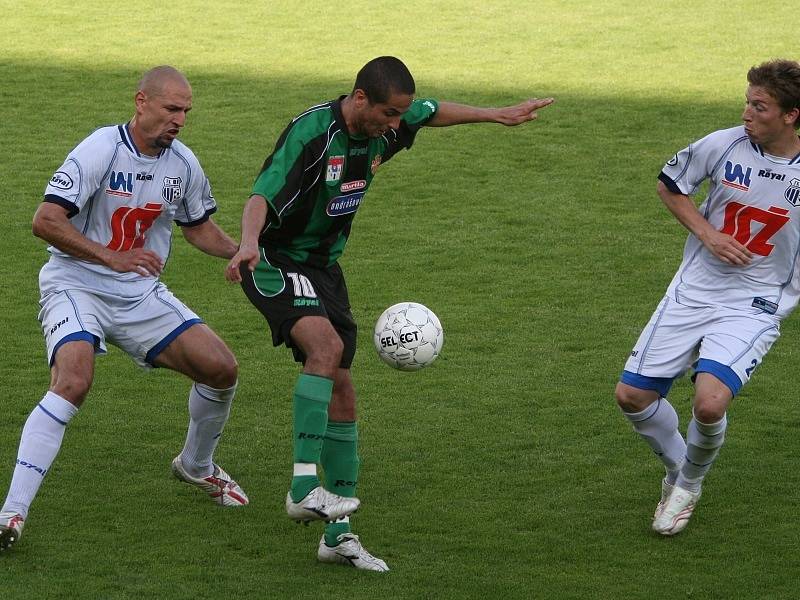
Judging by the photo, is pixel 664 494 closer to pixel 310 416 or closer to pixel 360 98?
pixel 310 416

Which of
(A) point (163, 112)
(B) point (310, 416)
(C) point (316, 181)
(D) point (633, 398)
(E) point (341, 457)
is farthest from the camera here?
(D) point (633, 398)

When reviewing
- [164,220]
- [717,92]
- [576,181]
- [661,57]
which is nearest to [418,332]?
[164,220]

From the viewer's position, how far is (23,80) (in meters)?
14.6

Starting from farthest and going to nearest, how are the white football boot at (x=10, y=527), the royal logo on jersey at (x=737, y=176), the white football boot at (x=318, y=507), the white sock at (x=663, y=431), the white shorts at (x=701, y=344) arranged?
the white sock at (x=663, y=431) < the royal logo on jersey at (x=737, y=176) < the white shorts at (x=701, y=344) < the white football boot at (x=10, y=527) < the white football boot at (x=318, y=507)

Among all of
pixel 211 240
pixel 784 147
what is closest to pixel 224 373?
pixel 211 240

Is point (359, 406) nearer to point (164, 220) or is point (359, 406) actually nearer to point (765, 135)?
point (164, 220)

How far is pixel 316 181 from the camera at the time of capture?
5758 mm

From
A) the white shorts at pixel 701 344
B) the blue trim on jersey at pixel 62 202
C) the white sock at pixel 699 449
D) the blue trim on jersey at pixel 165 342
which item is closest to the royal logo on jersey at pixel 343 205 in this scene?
the blue trim on jersey at pixel 165 342

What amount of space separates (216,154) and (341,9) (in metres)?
5.53

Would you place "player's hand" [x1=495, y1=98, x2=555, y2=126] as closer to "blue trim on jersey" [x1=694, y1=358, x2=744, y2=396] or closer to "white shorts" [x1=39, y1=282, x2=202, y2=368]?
"blue trim on jersey" [x1=694, y1=358, x2=744, y2=396]

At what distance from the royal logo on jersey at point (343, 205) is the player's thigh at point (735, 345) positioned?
1.69 meters

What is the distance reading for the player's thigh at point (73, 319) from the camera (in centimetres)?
598

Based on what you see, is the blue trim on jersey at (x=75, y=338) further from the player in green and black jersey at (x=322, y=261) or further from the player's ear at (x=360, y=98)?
the player's ear at (x=360, y=98)

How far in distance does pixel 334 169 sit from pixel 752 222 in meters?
1.93
